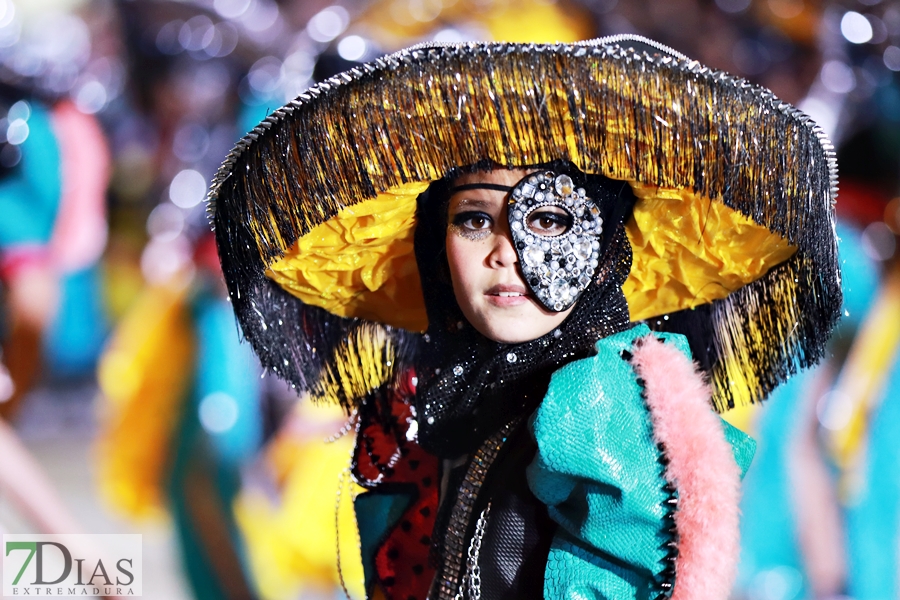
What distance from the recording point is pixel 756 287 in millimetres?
1238

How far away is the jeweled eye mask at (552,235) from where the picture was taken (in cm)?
103

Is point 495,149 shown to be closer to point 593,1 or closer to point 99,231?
point 593,1

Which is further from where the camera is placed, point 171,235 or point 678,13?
point 171,235

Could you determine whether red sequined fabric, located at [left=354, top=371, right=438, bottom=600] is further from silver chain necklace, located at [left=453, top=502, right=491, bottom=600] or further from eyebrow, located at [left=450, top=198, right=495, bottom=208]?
eyebrow, located at [left=450, top=198, right=495, bottom=208]

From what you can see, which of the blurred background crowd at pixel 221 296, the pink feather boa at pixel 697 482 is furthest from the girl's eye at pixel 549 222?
the blurred background crowd at pixel 221 296

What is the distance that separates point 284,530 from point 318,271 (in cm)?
228

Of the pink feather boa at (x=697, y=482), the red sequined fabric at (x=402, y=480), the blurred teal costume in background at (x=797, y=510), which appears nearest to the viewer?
the pink feather boa at (x=697, y=482)

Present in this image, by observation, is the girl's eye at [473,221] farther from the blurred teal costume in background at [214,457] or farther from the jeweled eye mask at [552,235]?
the blurred teal costume in background at [214,457]

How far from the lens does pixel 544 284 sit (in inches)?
40.9

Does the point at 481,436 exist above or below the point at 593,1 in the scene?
below

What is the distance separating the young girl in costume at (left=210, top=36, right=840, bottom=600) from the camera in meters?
0.86

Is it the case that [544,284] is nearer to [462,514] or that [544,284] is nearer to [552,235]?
[552,235]

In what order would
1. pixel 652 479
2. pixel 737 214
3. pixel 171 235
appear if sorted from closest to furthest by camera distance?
pixel 652 479 < pixel 737 214 < pixel 171 235

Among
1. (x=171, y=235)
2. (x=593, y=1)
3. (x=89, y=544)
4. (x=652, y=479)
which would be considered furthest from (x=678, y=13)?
(x=89, y=544)
